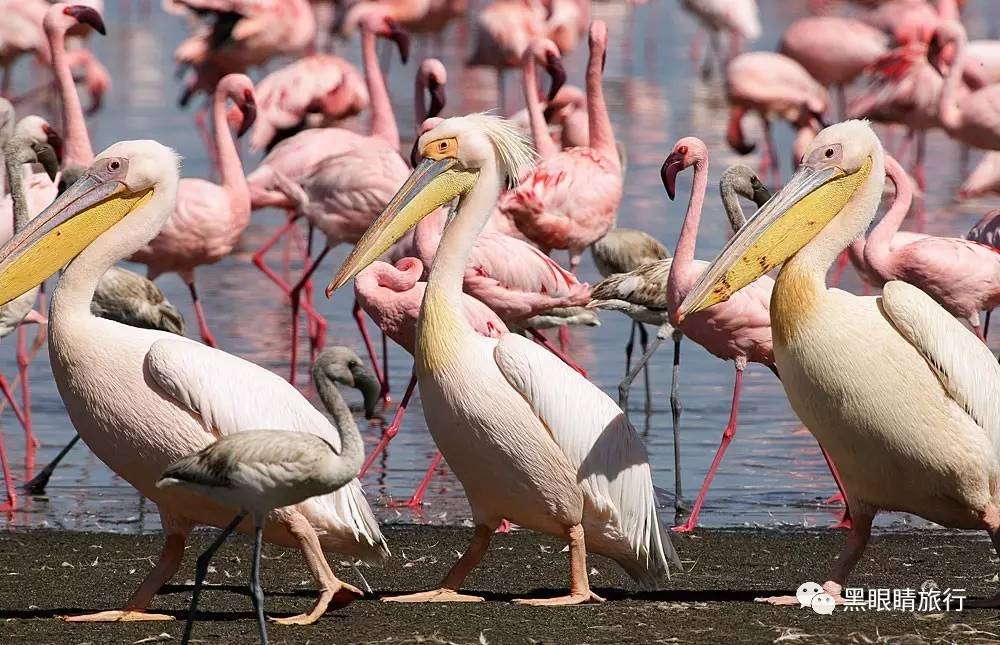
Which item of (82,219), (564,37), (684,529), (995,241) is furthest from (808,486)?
(564,37)

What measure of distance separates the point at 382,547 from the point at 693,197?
2.79m

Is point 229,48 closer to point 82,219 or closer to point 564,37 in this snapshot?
point 564,37

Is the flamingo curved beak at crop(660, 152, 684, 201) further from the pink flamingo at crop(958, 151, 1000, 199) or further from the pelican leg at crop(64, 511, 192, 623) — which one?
the pink flamingo at crop(958, 151, 1000, 199)

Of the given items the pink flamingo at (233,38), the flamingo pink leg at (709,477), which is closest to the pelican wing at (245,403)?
the flamingo pink leg at (709,477)

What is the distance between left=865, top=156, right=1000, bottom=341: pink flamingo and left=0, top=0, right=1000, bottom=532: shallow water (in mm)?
901

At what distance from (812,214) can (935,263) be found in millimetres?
2850

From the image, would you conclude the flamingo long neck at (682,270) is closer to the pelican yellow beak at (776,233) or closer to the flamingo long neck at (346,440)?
the pelican yellow beak at (776,233)

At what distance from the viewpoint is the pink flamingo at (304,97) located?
13883mm

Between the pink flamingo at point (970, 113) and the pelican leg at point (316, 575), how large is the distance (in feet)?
28.8

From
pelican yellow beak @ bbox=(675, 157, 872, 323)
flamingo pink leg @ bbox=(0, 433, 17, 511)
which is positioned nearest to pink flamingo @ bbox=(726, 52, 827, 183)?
flamingo pink leg @ bbox=(0, 433, 17, 511)

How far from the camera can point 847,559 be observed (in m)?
5.79

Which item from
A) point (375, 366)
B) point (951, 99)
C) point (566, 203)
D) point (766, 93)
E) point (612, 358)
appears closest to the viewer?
point (375, 366)

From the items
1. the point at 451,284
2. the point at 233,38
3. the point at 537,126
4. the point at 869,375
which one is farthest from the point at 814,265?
the point at 233,38

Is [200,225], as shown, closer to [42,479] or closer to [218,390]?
[42,479]
